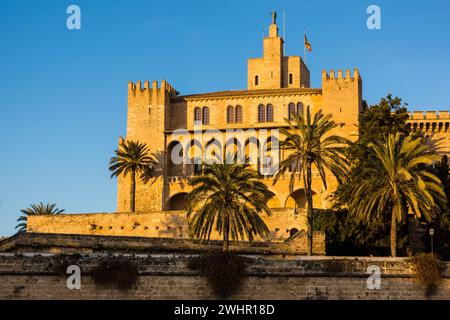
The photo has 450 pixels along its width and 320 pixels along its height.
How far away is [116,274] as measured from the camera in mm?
27484

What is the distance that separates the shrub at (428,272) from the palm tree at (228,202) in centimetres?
771

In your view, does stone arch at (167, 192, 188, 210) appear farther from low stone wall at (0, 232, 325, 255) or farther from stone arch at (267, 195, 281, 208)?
low stone wall at (0, 232, 325, 255)

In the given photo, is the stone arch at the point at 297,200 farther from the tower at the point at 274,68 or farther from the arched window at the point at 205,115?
the tower at the point at 274,68

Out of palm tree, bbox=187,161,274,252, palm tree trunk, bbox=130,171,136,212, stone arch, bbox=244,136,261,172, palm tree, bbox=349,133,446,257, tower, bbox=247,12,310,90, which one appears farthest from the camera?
tower, bbox=247,12,310,90

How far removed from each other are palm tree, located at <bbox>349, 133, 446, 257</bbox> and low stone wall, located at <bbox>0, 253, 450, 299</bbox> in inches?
185

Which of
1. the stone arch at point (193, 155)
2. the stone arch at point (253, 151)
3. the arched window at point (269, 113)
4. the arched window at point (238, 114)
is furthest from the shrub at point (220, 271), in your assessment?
the arched window at point (238, 114)

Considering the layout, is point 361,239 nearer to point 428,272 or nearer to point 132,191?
point 428,272

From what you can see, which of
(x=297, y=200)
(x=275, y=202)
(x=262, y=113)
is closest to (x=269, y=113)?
(x=262, y=113)

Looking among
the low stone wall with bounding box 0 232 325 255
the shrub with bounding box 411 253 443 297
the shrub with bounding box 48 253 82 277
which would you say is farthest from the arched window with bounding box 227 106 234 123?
the shrub with bounding box 48 253 82 277

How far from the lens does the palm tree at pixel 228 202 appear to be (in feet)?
112

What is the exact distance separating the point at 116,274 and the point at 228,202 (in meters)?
8.65

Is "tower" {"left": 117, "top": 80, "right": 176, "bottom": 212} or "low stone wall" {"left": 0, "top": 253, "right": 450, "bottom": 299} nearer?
"low stone wall" {"left": 0, "top": 253, "right": 450, "bottom": 299}

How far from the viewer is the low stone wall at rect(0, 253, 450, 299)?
27203 millimetres

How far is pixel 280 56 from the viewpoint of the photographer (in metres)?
68.4
